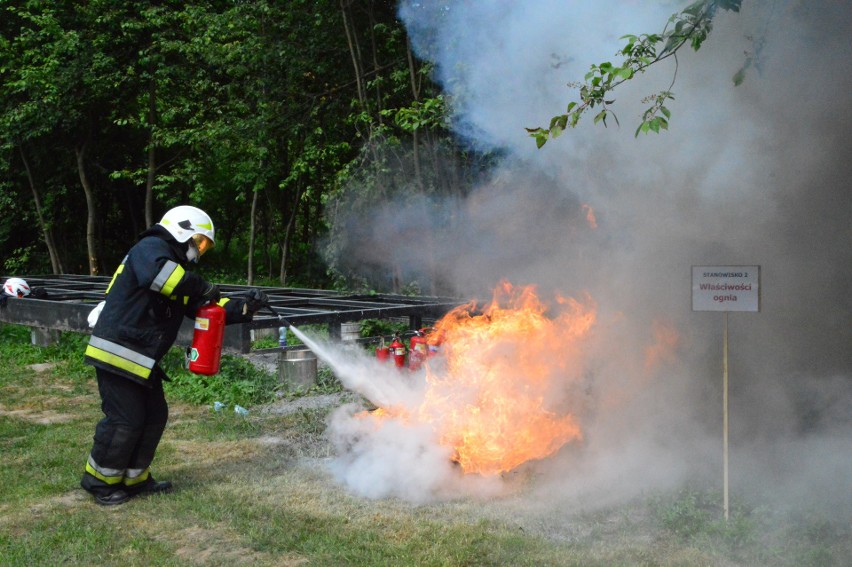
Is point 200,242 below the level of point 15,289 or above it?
above

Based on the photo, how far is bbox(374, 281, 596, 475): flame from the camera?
5539 millimetres

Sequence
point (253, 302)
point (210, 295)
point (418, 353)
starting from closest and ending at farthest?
point (210, 295) < point (253, 302) < point (418, 353)

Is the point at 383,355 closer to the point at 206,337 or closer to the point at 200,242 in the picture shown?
the point at 206,337

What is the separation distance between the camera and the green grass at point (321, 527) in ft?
14.0

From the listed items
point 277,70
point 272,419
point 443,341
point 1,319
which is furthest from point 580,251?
point 277,70

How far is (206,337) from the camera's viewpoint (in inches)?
219

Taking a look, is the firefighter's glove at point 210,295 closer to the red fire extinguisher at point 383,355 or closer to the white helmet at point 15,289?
the red fire extinguisher at point 383,355

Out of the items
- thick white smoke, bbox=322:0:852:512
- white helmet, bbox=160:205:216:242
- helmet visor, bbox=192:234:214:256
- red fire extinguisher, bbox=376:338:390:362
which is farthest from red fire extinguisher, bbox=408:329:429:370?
white helmet, bbox=160:205:216:242

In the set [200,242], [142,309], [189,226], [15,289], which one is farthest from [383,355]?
[15,289]

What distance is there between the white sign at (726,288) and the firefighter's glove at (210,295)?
10.6ft

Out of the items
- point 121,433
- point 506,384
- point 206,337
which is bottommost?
point 121,433

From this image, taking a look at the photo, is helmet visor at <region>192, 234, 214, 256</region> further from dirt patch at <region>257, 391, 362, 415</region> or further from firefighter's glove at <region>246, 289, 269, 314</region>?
dirt patch at <region>257, 391, 362, 415</region>

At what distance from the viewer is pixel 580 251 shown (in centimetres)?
687

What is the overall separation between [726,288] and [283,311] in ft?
15.6
